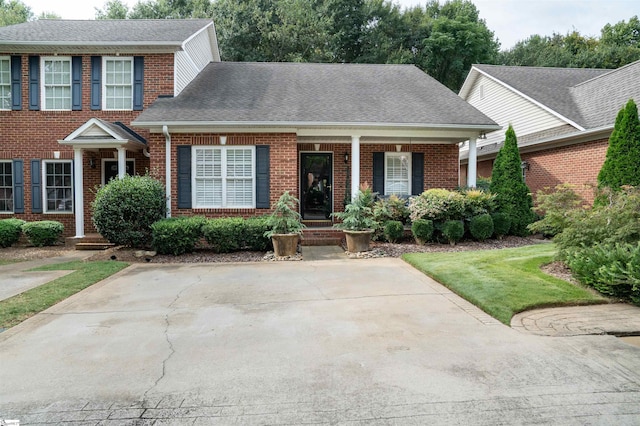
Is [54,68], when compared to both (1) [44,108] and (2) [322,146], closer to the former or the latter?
(1) [44,108]

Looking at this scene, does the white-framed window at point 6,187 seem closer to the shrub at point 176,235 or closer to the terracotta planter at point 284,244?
the shrub at point 176,235

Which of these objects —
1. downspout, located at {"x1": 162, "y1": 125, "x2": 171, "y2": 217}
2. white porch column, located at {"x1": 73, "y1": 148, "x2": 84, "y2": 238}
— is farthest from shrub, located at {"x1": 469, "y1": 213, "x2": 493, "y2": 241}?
white porch column, located at {"x1": 73, "y1": 148, "x2": 84, "y2": 238}

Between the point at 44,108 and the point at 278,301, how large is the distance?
36.1 ft

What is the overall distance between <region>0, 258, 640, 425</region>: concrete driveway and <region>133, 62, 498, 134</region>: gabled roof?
238 inches

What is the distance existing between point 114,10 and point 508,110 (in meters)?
25.0

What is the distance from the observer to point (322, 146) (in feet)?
42.5

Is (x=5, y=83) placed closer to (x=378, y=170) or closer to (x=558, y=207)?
(x=378, y=170)

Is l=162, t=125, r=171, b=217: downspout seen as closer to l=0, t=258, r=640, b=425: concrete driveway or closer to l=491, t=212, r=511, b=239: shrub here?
l=0, t=258, r=640, b=425: concrete driveway

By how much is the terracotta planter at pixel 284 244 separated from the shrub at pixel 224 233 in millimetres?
960

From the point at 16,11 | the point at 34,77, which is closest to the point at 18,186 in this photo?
the point at 34,77

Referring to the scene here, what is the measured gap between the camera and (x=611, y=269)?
212 inches

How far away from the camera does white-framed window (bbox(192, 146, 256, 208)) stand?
1109cm

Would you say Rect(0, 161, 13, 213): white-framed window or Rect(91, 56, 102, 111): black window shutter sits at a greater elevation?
Rect(91, 56, 102, 111): black window shutter

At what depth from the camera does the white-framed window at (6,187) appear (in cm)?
1241
